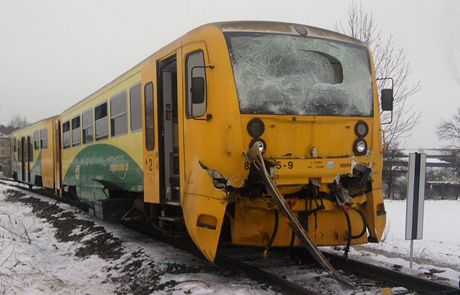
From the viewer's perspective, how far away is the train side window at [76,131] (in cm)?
1330

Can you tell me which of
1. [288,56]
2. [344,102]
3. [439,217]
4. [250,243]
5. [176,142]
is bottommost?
[439,217]

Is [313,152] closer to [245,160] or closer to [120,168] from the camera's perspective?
[245,160]

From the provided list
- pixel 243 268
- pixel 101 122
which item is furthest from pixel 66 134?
pixel 243 268

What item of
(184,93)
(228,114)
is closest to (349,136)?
(228,114)

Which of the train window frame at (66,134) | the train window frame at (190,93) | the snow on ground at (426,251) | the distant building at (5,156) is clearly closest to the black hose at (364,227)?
the snow on ground at (426,251)

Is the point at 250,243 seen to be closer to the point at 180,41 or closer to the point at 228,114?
the point at 228,114

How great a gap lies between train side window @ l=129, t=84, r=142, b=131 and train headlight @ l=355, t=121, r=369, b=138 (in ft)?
11.8

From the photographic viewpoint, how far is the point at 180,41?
674cm

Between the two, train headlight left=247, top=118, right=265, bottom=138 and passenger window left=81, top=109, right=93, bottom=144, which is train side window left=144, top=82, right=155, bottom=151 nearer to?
train headlight left=247, top=118, right=265, bottom=138

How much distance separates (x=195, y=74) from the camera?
634 centimetres

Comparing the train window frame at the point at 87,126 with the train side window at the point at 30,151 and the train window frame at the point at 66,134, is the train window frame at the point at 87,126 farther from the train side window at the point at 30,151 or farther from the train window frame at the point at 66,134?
the train side window at the point at 30,151

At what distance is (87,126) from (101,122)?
1.56 meters

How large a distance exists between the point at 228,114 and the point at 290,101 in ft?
2.72

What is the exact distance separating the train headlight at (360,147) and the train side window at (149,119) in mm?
3011
